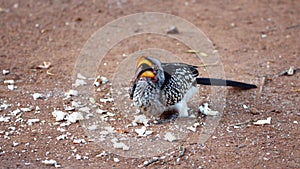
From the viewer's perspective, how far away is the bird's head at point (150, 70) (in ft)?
13.7

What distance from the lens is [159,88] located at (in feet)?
14.2

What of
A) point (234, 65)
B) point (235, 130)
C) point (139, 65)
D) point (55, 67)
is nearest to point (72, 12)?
point (55, 67)

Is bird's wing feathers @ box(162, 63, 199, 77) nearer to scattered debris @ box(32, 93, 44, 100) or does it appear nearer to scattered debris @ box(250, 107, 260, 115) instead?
scattered debris @ box(250, 107, 260, 115)

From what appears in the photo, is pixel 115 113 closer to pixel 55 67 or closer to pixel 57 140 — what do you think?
pixel 57 140

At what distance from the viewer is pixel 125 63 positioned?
18.5 feet

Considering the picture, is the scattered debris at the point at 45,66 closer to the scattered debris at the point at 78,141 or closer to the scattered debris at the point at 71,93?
the scattered debris at the point at 71,93

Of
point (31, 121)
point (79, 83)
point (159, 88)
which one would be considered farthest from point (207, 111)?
point (31, 121)

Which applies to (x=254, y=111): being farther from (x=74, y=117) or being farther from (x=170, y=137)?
(x=74, y=117)

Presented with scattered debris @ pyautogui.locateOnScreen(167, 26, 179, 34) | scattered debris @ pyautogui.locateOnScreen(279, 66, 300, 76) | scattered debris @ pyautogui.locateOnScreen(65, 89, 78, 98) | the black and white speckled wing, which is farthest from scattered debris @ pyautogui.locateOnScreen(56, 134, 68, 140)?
scattered debris @ pyautogui.locateOnScreen(167, 26, 179, 34)

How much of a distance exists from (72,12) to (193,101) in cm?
291

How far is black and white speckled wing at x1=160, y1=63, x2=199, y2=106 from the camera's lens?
431 cm

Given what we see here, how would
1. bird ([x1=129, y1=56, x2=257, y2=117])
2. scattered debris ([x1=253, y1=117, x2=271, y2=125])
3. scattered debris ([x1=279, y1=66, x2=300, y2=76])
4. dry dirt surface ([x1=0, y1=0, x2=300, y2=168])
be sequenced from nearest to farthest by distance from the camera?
dry dirt surface ([x1=0, y1=0, x2=300, y2=168]) → bird ([x1=129, y1=56, x2=257, y2=117]) → scattered debris ([x1=253, y1=117, x2=271, y2=125]) → scattered debris ([x1=279, y1=66, x2=300, y2=76])

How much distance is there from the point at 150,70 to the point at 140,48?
1823 millimetres

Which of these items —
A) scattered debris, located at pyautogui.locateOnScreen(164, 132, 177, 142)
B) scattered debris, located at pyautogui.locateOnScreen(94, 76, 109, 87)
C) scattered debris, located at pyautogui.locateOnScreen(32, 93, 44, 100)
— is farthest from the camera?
scattered debris, located at pyautogui.locateOnScreen(94, 76, 109, 87)
